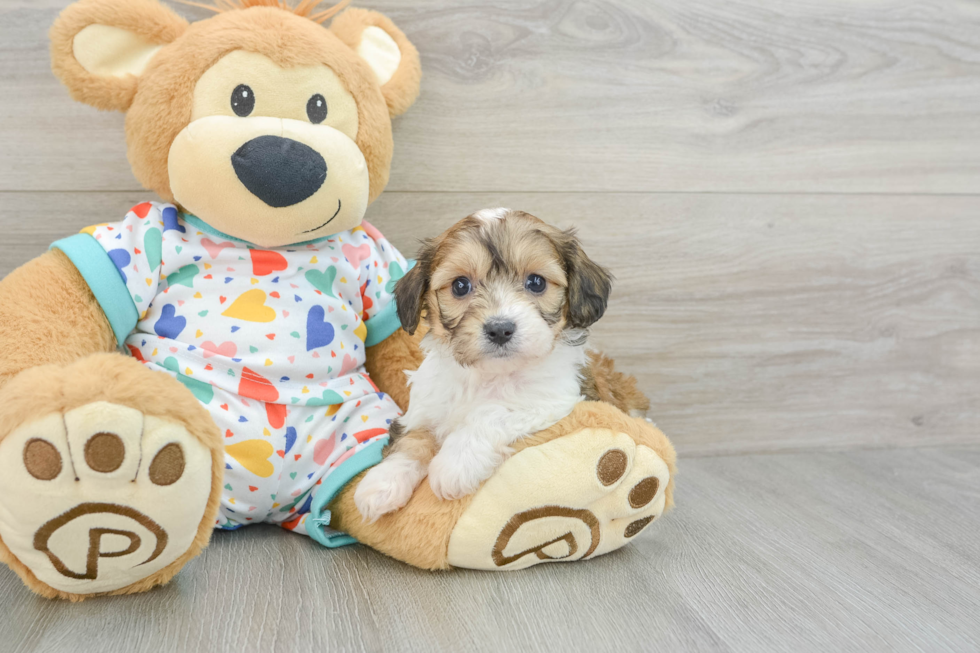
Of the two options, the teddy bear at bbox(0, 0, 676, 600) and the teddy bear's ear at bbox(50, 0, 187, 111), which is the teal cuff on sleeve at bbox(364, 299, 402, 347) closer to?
the teddy bear at bbox(0, 0, 676, 600)

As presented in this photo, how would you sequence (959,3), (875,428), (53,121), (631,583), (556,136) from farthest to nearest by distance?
(875,428) < (959,3) < (556,136) < (53,121) < (631,583)

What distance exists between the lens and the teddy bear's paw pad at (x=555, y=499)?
1.43 meters

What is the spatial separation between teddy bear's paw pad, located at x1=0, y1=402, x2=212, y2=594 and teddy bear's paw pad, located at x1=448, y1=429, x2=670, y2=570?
520mm

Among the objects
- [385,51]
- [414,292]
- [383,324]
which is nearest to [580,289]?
[414,292]

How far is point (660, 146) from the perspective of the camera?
2.20 metres

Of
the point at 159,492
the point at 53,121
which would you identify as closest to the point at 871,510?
the point at 159,492

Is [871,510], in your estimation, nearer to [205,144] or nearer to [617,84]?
[617,84]

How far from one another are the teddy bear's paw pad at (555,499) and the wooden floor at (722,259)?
0.07 meters

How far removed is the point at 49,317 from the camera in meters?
1.46

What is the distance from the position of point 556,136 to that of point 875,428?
4.91 feet

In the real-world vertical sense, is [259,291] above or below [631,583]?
above

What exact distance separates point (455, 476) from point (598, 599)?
0.36m

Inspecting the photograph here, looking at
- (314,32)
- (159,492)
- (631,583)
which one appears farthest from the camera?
(314,32)

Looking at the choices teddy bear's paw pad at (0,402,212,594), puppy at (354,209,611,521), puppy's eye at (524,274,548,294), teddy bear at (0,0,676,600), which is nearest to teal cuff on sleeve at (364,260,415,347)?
teddy bear at (0,0,676,600)
